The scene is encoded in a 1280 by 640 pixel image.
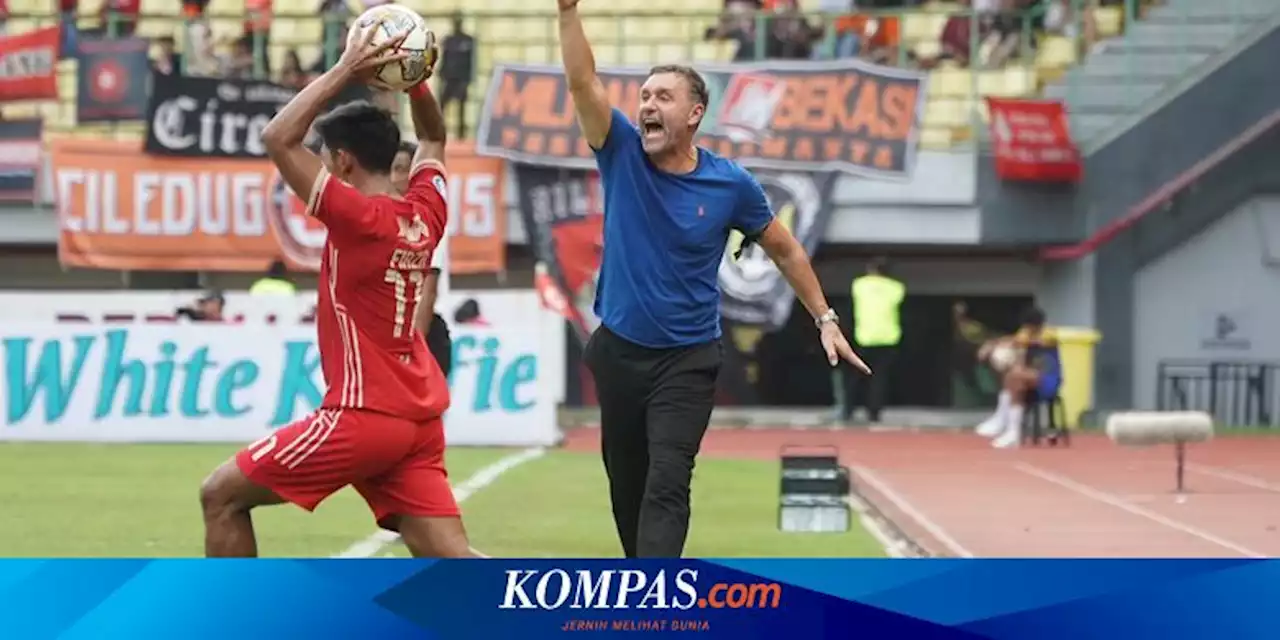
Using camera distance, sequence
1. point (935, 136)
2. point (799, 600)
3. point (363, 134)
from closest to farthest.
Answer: point (799, 600) < point (363, 134) < point (935, 136)

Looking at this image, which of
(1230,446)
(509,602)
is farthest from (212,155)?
(509,602)

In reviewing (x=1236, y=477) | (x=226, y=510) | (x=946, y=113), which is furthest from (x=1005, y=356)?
(x=226, y=510)

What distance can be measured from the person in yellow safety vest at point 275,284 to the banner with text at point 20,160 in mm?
2980

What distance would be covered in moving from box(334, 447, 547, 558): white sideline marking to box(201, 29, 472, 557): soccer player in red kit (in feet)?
7.11

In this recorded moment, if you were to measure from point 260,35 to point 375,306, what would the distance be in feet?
72.9

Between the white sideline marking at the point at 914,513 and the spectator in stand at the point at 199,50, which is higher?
the spectator in stand at the point at 199,50

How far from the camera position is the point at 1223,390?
94.7 ft

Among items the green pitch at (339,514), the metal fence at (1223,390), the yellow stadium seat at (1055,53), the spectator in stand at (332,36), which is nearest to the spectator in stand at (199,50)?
the spectator in stand at (332,36)

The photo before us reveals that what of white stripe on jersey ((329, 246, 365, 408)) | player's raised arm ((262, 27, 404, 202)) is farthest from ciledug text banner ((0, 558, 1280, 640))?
player's raised arm ((262, 27, 404, 202))

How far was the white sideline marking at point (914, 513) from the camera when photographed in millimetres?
13047

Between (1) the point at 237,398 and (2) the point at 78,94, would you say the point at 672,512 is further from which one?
(2) the point at 78,94

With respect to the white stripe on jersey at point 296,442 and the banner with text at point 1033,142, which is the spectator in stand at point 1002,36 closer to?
the banner with text at point 1033,142

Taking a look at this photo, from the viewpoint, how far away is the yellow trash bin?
2795cm

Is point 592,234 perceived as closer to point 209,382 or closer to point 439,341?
point 209,382
